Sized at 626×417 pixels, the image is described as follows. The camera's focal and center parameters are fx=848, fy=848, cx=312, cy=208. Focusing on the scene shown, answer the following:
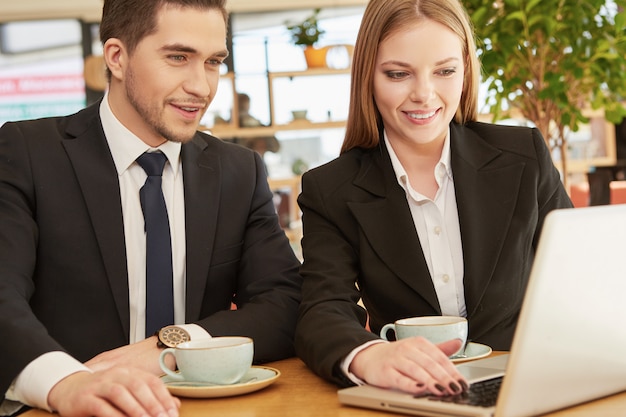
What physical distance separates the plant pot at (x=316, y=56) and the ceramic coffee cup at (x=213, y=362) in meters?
6.76

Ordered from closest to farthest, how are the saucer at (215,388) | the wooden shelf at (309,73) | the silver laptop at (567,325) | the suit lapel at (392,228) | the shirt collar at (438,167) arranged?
the silver laptop at (567,325)
the saucer at (215,388)
the suit lapel at (392,228)
the shirt collar at (438,167)
the wooden shelf at (309,73)

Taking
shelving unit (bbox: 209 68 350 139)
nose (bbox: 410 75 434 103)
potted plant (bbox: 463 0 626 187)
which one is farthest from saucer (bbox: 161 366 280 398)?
shelving unit (bbox: 209 68 350 139)

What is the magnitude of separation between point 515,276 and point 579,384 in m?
0.66

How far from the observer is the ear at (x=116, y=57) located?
78.2 inches

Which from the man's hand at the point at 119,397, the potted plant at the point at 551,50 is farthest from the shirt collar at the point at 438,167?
the potted plant at the point at 551,50

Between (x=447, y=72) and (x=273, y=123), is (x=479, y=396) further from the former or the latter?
(x=273, y=123)

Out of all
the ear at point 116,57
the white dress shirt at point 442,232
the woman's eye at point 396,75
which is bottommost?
the white dress shirt at point 442,232

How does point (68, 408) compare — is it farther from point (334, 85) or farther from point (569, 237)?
point (334, 85)

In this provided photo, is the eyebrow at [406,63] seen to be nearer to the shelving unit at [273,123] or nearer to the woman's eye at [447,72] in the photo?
the woman's eye at [447,72]

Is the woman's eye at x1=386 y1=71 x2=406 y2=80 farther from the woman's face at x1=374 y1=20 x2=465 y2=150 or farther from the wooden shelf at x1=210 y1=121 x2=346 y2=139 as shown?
the wooden shelf at x1=210 y1=121 x2=346 y2=139

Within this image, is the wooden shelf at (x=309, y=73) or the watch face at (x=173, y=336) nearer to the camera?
the watch face at (x=173, y=336)

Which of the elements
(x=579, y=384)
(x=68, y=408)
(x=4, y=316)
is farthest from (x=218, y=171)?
(x=579, y=384)

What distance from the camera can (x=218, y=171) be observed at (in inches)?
77.2

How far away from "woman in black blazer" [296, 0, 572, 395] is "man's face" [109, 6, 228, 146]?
0.32m
